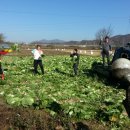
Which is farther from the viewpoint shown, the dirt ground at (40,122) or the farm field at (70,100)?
the farm field at (70,100)

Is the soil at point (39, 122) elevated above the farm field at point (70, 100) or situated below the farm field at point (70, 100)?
above

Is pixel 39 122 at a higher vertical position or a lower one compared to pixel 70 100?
higher

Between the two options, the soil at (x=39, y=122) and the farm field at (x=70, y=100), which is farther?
the farm field at (x=70, y=100)

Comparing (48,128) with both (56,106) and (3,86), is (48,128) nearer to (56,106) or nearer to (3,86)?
(56,106)

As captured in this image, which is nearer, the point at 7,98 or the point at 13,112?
the point at 13,112

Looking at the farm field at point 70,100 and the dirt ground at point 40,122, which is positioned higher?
the dirt ground at point 40,122

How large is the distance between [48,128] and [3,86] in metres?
7.68

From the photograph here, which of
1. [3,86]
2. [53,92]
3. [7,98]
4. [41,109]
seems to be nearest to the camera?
[41,109]

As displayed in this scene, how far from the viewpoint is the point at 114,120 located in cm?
884

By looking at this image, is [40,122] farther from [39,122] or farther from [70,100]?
[70,100]

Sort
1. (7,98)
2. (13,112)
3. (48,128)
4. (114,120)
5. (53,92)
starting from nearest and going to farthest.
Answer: (48,128) → (114,120) → (13,112) → (7,98) → (53,92)

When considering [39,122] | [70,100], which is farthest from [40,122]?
[70,100]

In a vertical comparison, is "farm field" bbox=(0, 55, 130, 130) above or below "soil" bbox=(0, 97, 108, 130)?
below

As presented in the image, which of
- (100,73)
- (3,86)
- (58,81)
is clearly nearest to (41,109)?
(3,86)
